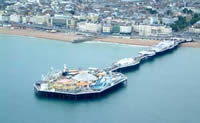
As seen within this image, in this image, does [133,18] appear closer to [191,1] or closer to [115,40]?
[115,40]

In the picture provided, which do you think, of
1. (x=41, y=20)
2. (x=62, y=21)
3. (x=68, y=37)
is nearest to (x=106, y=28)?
(x=68, y=37)

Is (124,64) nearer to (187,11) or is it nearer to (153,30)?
(153,30)

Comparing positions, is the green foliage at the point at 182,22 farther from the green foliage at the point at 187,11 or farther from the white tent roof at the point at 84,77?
the white tent roof at the point at 84,77

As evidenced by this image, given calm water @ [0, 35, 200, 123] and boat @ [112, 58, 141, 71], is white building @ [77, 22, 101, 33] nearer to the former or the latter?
calm water @ [0, 35, 200, 123]

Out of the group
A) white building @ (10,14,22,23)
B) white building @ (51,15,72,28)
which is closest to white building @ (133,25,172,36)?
white building @ (51,15,72,28)

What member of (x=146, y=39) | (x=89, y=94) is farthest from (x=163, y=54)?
(x=89, y=94)

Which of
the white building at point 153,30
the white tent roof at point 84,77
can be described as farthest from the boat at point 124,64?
the white building at point 153,30
